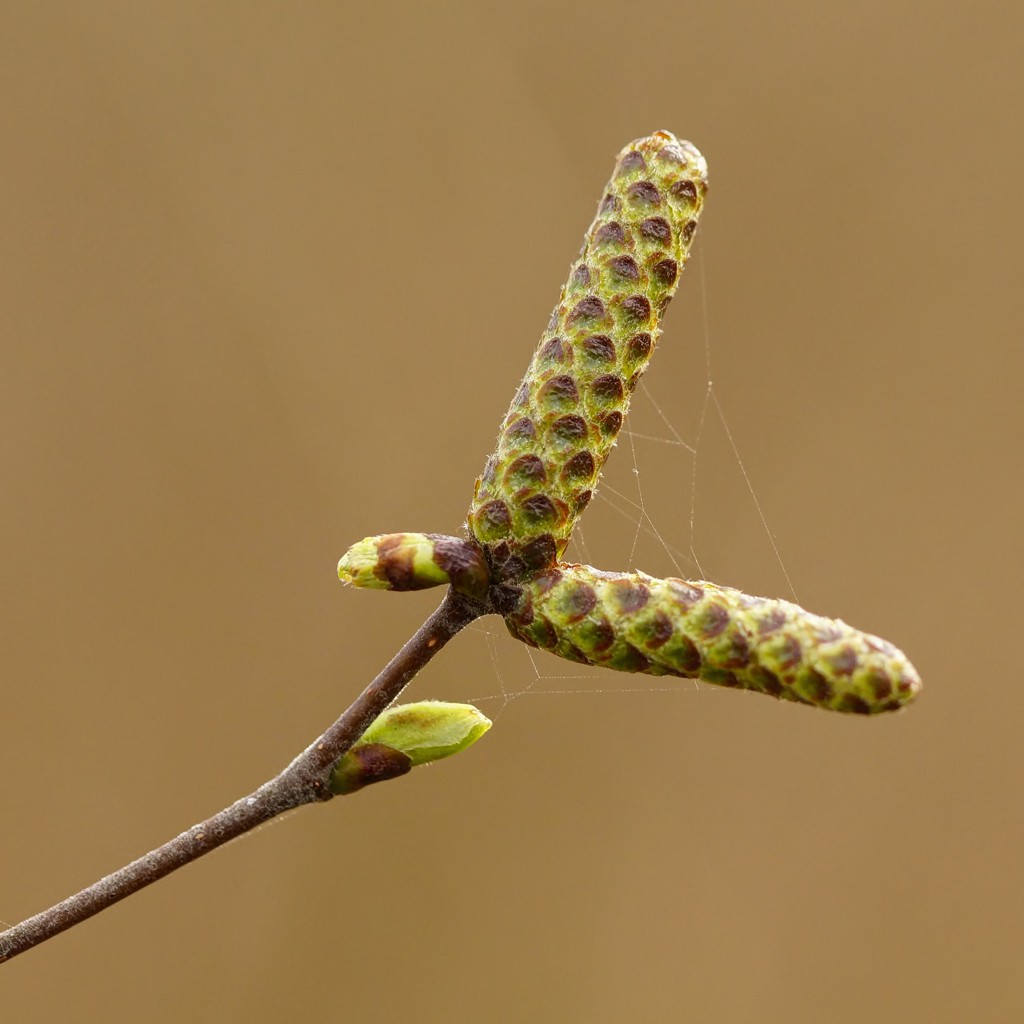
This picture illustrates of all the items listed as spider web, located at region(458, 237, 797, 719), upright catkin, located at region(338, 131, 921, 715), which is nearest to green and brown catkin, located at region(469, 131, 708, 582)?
upright catkin, located at region(338, 131, 921, 715)

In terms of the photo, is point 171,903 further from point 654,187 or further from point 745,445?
point 654,187

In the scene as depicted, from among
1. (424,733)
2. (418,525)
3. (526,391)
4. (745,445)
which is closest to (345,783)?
(424,733)

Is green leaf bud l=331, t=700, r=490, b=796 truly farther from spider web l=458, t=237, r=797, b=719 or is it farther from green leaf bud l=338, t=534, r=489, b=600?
spider web l=458, t=237, r=797, b=719

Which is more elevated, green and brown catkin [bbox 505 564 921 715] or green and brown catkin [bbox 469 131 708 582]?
green and brown catkin [bbox 469 131 708 582]

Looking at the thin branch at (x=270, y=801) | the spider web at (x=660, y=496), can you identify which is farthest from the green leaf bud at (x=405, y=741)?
the spider web at (x=660, y=496)

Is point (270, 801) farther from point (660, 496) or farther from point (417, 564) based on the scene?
point (660, 496)

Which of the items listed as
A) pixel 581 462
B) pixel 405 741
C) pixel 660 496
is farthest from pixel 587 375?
pixel 660 496

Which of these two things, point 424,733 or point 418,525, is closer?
point 424,733
